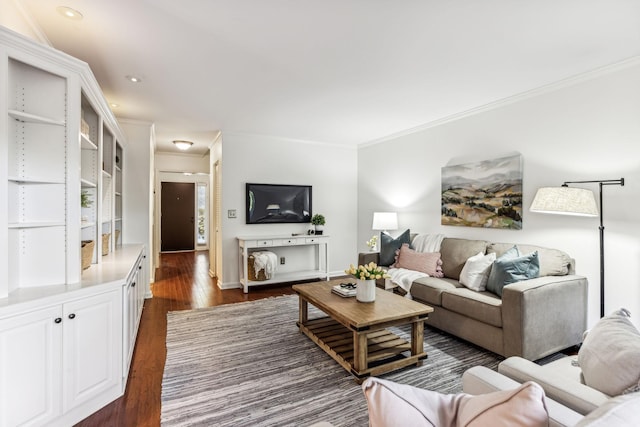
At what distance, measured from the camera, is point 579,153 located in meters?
3.00

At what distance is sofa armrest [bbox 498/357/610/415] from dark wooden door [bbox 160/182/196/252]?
8.82 meters

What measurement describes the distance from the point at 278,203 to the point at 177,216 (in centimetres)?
467

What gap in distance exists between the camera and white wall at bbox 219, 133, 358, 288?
5.12 metres

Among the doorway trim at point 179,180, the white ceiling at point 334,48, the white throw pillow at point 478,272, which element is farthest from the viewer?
the doorway trim at point 179,180

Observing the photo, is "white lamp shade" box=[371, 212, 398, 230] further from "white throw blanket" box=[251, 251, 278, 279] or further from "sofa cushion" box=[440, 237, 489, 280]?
"white throw blanket" box=[251, 251, 278, 279]

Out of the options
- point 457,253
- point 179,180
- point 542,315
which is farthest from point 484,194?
point 179,180

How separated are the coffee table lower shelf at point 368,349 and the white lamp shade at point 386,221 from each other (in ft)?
7.12

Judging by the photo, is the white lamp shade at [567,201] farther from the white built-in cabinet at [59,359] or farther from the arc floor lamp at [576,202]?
the white built-in cabinet at [59,359]

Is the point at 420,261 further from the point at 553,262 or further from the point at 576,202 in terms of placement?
the point at 576,202

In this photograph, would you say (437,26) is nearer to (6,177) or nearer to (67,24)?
(67,24)

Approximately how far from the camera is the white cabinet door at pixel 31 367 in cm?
159

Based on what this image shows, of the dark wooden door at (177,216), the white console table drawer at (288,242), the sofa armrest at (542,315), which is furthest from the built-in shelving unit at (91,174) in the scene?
the dark wooden door at (177,216)

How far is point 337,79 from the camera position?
10.1 feet

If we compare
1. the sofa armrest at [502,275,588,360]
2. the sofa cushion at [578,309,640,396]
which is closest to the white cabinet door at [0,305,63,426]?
the sofa cushion at [578,309,640,396]
